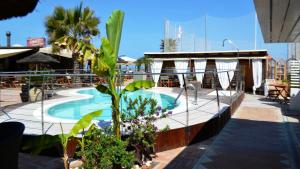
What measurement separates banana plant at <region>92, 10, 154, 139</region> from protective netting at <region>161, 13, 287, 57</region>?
19.4 meters

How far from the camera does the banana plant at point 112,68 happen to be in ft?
17.5

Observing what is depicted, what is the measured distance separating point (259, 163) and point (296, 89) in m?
8.47

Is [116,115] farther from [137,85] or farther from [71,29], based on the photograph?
[71,29]

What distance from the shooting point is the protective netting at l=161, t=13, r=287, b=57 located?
25344mm

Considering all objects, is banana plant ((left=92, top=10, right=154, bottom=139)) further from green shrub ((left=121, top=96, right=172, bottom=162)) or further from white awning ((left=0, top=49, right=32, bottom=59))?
white awning ((left=0, top=49, right=32, bottom=59))

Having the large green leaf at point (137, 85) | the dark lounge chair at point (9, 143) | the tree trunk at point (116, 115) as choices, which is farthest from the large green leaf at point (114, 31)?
the dark lounge chair at point (9, 143)

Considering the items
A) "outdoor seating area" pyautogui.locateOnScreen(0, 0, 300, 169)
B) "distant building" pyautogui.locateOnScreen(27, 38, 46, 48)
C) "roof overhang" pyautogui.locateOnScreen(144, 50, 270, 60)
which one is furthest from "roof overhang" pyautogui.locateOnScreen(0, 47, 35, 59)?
"distant building" pyautogui.locateOnScreen(27, 38, 46, 48)

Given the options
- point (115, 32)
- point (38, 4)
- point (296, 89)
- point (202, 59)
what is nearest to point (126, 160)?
point (115, 32)

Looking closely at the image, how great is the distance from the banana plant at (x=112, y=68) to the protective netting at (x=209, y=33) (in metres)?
19.4

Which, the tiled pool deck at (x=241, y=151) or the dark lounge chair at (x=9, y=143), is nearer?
the dark lounge chair at (x=9, y=143)

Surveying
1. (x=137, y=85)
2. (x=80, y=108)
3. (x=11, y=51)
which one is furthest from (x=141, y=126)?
(x=11, y=51)

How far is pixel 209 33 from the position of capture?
29281 mm

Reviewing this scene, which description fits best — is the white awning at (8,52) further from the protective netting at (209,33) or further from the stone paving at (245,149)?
the stone paving at (245,149)

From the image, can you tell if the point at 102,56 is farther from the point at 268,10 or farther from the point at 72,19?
the point at 72,19
